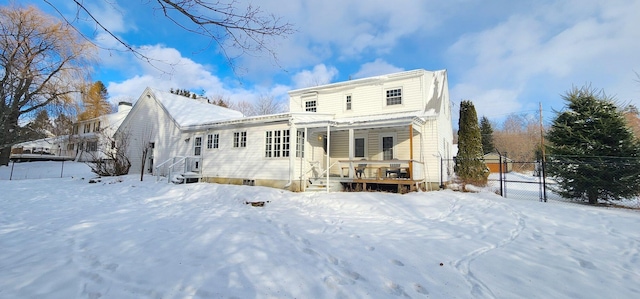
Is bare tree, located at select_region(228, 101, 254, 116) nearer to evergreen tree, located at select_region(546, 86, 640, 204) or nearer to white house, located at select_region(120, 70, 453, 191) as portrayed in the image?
white house, located at select_region(120, 70, 453, 191)

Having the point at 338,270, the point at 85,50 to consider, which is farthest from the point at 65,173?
the point at 338,270

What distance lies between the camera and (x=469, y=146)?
16.1 m

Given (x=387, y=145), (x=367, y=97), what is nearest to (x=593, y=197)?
(x=387, y=145)

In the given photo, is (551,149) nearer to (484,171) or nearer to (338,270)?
(484,171)

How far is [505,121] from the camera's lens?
55.0m

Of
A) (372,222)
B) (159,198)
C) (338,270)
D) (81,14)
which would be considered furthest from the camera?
(159,198)

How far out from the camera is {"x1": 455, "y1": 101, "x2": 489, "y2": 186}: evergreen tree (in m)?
15.9

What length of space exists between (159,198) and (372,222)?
7977 mm

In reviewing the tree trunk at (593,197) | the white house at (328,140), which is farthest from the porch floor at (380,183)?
the tree trunk at (593,197)

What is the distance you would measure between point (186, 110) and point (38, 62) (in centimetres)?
789

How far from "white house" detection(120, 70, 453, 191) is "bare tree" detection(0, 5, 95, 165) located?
14.1ft

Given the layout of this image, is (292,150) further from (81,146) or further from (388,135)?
Result: (81,146)

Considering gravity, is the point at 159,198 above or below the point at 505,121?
below

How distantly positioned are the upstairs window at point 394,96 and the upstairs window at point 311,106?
14.3 ft
